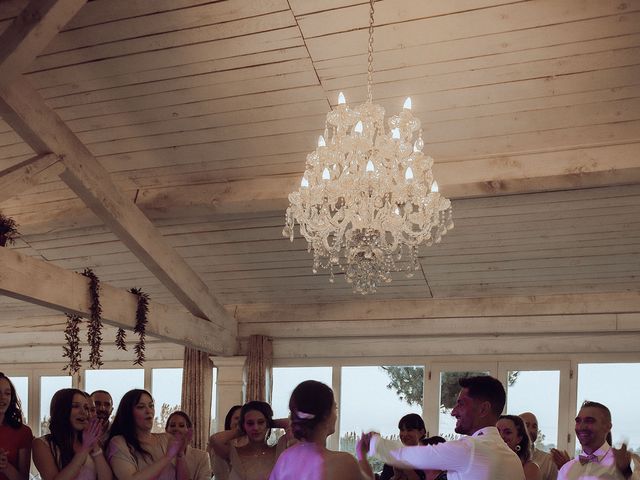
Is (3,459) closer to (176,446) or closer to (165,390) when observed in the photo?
(176,446)

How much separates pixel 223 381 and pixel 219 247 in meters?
1.81

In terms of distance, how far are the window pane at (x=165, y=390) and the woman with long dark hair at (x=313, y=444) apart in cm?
717

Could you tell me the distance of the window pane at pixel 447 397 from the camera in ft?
28.3

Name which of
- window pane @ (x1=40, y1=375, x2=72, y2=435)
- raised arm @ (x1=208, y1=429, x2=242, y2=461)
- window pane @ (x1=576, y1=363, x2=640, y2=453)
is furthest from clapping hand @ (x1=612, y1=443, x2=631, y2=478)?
window pane @ (x1=40, y1=375, x2=72, y2=435)

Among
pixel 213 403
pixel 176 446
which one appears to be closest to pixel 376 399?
pixel 213 403

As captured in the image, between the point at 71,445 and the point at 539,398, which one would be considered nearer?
the point at 71,445

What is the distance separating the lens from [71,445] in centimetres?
Answer: 437

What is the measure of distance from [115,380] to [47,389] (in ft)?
3.06

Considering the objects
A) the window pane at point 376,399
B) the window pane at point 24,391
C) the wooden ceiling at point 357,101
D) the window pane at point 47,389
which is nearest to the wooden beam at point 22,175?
the wooden ceiling at point 357,101

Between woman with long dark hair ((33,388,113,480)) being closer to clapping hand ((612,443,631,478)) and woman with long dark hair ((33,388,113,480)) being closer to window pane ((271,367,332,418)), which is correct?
clapping hand ((612,443,631,478))

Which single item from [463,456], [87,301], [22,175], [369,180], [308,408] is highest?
[22,175]

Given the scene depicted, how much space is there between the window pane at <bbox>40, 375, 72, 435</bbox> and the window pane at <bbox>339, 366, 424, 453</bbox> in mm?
3460

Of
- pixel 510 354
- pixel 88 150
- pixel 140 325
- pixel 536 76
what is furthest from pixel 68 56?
pixel 510 354

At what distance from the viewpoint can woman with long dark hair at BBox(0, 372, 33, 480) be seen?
14.5 ft
